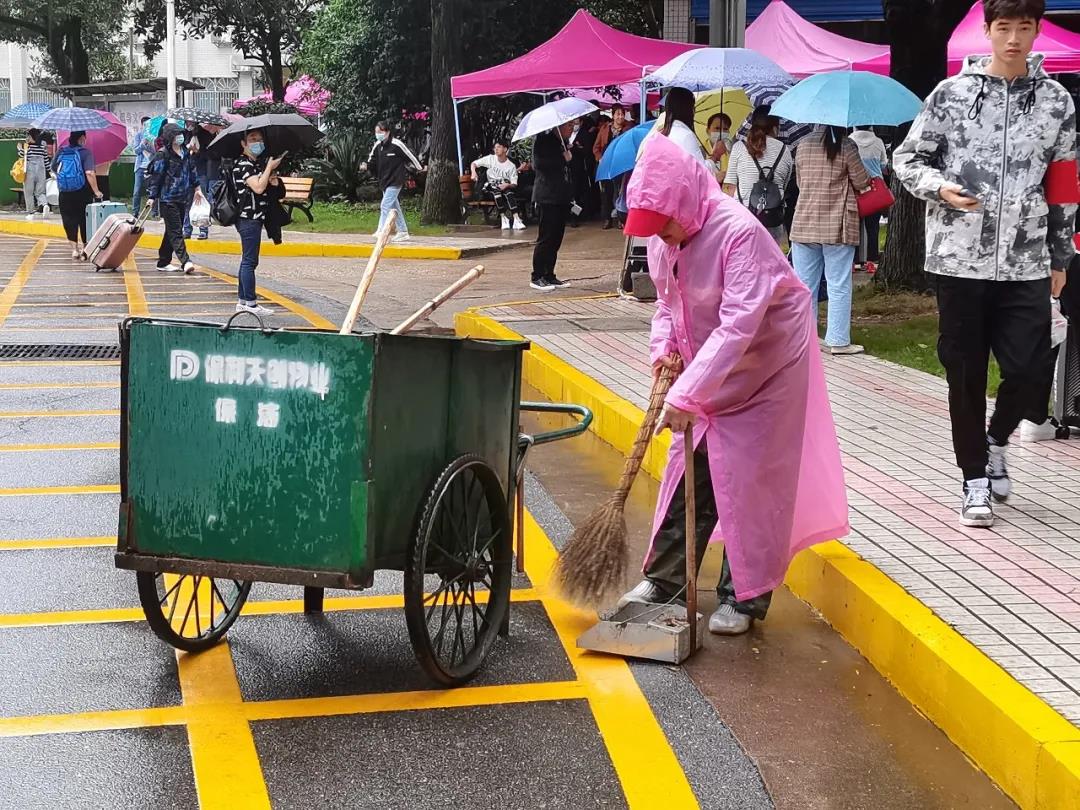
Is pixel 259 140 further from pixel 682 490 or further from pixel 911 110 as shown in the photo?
pixel 682 490

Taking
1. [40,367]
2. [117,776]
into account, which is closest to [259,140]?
[40,367]

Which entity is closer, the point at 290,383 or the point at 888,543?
the point at 290,383

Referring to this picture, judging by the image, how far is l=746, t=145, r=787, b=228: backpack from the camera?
1174 centimetres

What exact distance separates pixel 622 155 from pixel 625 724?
418 inches

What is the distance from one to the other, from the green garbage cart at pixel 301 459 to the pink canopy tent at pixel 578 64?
47.0 feet

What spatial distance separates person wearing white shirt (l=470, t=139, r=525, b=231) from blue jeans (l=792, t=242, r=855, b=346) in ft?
43.3

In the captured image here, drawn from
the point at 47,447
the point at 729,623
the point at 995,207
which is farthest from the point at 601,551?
the point at 47,447

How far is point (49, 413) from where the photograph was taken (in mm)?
8633

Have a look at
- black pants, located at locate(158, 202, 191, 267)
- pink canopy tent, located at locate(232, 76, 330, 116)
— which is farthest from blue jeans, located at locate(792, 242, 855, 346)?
pink canopy tent, located at locate(232, 76, 330, 116)

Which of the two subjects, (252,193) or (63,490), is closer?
(63,490)

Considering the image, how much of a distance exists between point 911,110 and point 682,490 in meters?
7.19

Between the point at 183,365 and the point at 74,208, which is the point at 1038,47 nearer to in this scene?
the point at 74,208

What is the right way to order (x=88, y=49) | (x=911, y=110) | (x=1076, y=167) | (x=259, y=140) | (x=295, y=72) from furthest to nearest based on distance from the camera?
1. (x=88, y=49)
2. (x=295, y=72)
3. (x=259, y=140)
4. (x=911, y=110)
5. (x=1076, y=167)

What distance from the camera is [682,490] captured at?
4711mm
